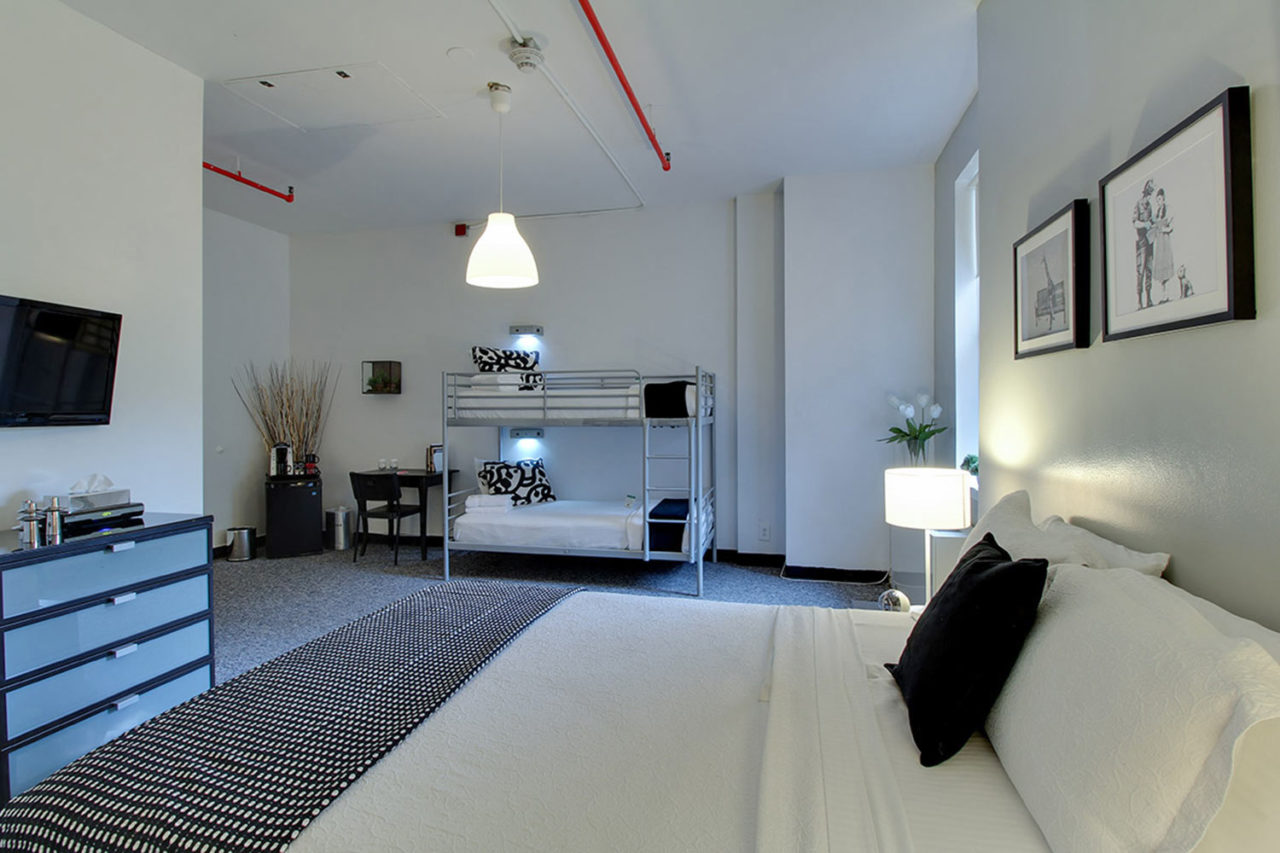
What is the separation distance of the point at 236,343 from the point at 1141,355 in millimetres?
5957

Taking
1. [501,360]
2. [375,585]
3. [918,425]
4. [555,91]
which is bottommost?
[375,585]

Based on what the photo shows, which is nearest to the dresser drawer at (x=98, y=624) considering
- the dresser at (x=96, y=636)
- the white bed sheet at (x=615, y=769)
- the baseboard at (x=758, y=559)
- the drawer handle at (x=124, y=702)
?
the dresser at (x=96, y=636)

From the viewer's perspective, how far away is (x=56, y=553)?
201 centimetres

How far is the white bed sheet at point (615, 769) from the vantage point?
2.99ft

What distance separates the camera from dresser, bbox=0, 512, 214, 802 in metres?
1.90

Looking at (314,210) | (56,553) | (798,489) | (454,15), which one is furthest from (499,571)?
(454,15)

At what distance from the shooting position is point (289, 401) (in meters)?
5.48

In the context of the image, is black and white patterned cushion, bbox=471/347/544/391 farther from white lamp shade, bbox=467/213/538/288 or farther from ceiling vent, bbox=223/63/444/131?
ceiling vent, bbox=223/63/444/131

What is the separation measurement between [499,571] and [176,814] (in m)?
3.82

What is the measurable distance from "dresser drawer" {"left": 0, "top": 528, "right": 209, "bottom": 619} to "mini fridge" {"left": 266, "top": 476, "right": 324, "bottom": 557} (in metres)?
2.71

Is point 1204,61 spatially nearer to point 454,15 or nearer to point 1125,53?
point 1125,53

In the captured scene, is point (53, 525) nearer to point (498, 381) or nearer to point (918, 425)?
point (498, 381)

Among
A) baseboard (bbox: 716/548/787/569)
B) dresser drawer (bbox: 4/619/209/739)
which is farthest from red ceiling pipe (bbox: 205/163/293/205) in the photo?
baseboard (bbox: 716/548/787/569)

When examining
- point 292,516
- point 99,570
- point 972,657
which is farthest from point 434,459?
point 972,657
